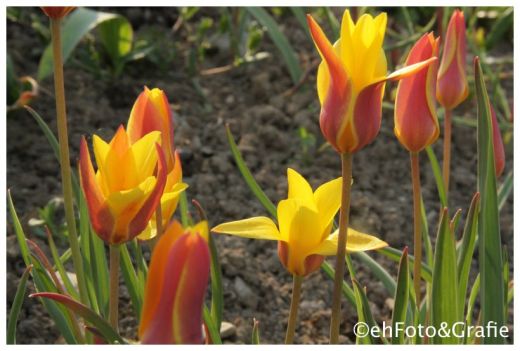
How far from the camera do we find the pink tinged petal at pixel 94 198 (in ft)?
3.10

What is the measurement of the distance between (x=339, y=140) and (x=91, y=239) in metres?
0.48

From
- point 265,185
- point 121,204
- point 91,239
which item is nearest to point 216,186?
point 265,185

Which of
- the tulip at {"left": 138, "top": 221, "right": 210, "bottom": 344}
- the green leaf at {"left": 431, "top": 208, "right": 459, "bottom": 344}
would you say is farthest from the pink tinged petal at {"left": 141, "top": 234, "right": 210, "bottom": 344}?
the green leaf at {"left": 431, "top": 208, "right": 459, "bottom": 344}

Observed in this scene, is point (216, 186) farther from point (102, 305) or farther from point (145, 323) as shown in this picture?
point (145, 323)

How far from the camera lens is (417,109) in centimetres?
110

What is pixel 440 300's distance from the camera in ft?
3.53

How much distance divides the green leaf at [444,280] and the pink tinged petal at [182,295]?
14.0 inches

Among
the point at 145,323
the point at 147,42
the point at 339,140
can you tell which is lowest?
the point at 145,323

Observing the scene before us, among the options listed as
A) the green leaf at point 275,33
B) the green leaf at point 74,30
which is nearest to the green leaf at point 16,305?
the green leaf at point 74,30

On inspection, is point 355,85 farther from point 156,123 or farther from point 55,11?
point 55,11

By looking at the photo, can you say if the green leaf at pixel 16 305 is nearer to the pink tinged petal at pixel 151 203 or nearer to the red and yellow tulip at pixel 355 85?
the pink tinged petal at pixel 151 203

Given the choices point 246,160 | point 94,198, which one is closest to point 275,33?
point 246,160

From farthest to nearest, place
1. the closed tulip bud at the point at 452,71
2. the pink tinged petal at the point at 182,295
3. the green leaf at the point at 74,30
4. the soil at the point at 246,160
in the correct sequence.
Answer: the green leaf at the point at 74,30 → the soil at the point at 246,160 → the closed tulip bud at the point at 452,71 → the pink tinged petal at the point at 182,295

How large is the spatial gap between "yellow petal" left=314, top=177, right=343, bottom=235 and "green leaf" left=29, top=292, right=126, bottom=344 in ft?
0.77
